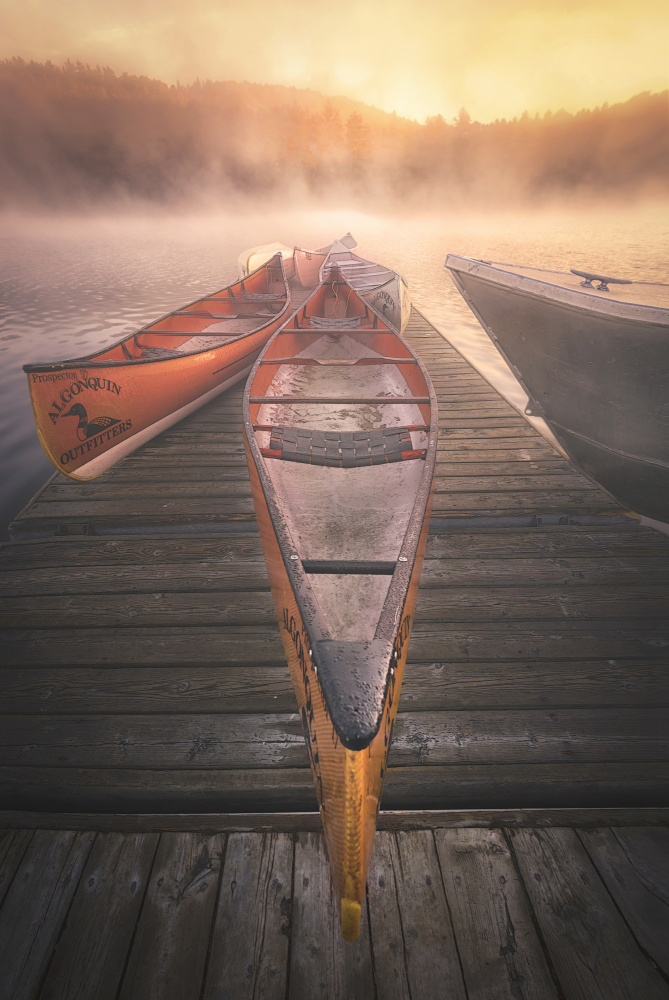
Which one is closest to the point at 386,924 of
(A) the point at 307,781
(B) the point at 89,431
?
(A) the point at 307,781

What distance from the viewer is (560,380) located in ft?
18.4

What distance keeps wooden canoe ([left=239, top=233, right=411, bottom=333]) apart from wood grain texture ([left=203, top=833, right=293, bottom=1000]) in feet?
30.7

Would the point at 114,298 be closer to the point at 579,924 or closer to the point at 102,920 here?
the point at 102,920

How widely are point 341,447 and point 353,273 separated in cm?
1114

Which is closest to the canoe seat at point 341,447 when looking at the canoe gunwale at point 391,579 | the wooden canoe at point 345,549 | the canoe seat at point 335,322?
the wooden canoe at point 345,549

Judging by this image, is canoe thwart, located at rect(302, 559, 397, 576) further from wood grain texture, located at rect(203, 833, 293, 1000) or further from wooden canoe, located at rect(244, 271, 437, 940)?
wood grain texture, located at rect(203, 833, 293, 1000)

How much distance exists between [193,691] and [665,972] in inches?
103

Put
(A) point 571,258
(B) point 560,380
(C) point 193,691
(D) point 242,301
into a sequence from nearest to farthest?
(C) point 193,691 → (B) point 560,380 → (D) point 242,301 → (A) point 571,258

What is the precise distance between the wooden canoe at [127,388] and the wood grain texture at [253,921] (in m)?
4.11

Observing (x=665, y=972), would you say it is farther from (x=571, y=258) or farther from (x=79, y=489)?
(x=571, y=258)

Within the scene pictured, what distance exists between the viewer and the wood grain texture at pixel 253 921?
5.52ft

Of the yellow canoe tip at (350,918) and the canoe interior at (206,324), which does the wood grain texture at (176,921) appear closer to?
the yellow canoe tip at (350,918)

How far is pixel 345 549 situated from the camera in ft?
9.73

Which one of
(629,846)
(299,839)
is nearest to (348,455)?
(299,839)
